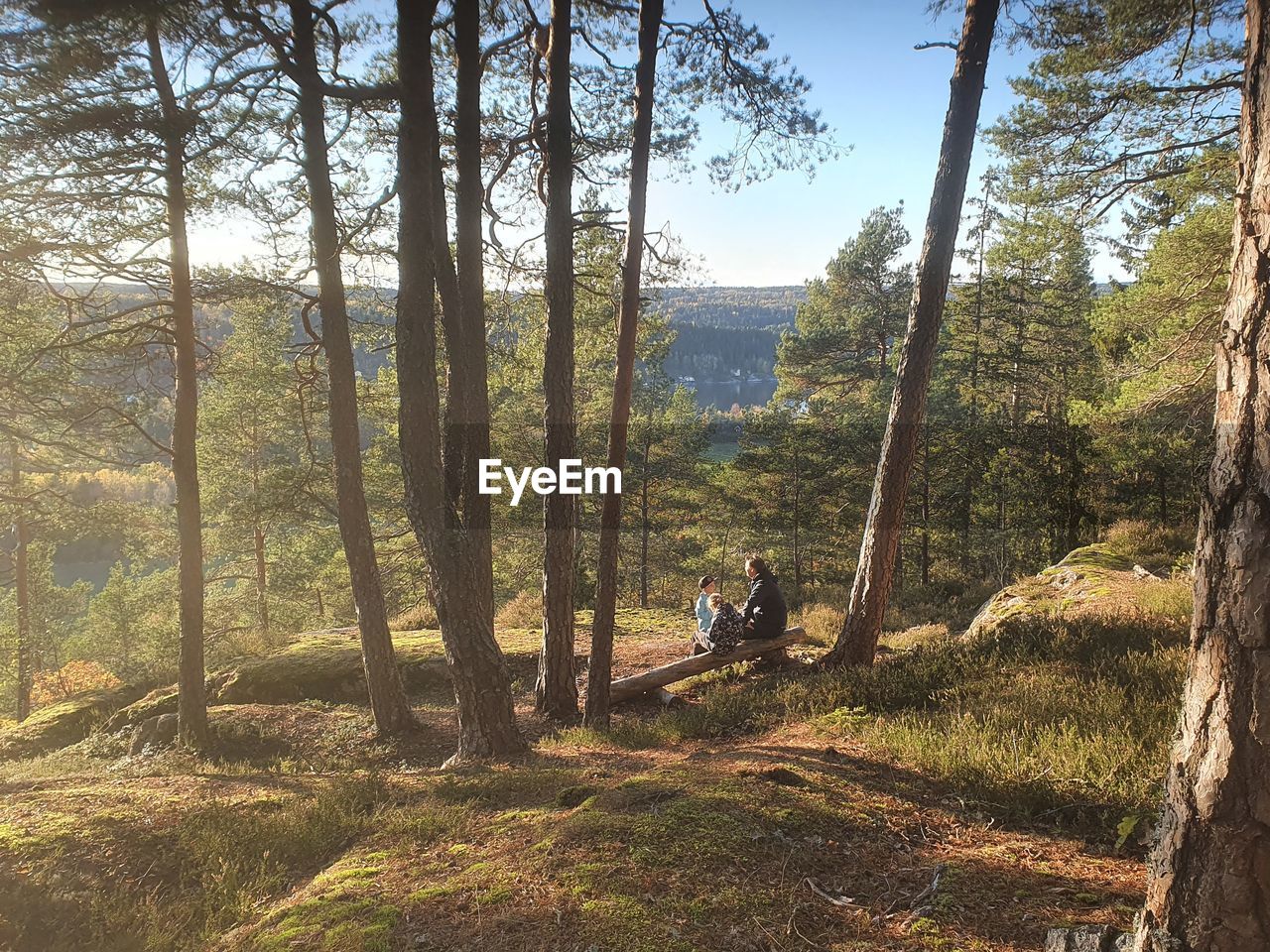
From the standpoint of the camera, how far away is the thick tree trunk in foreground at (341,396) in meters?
7.32

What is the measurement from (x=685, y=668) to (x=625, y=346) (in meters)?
4.87

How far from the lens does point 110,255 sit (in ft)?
24.8

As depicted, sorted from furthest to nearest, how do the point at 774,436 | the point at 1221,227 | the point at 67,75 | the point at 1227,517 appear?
the point at 774,436 → the point at 1221,227 → the point at 67,75 → the point at 1227,517

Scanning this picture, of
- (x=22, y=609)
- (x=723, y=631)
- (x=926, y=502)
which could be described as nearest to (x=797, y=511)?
(x=926, y=502)

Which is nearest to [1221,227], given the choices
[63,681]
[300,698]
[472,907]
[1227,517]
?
[1227,517]

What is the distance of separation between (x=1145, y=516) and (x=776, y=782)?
20847 mm

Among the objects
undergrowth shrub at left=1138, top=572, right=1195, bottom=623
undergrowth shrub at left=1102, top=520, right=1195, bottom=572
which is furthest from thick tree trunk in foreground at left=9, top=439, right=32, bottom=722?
undergrowth shrub at left=1102, top=520, right=1195, bottom=572

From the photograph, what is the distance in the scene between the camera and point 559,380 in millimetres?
7691

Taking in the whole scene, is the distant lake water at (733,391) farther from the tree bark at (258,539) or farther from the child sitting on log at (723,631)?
the child sitting on log at (723,631)

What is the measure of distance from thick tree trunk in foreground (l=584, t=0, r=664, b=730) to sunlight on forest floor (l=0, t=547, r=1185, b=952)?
935mm

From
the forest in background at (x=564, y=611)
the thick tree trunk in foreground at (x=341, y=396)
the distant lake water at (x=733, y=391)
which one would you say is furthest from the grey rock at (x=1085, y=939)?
the distant lake water at (x=733, y=391)

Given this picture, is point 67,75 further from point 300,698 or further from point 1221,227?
point 1221,227

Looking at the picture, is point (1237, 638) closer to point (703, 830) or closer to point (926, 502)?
point (703, 830)

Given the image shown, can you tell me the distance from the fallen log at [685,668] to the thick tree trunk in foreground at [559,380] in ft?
2.69
